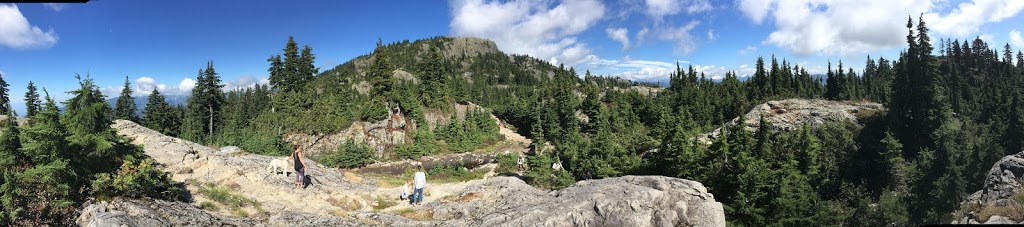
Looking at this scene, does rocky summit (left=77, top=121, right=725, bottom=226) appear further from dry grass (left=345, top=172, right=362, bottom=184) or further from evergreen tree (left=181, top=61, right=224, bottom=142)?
evergreen tree (left=181, top=61, right=224, bottom=142)

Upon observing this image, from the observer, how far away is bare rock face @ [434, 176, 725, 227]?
18.5m

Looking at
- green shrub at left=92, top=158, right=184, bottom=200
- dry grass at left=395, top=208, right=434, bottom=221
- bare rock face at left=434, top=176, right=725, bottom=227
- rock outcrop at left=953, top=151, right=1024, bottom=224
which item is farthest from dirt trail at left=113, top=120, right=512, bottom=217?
rock outcrop at left=953, top=151, right=1024, bottom=224

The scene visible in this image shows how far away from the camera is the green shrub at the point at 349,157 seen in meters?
56.7

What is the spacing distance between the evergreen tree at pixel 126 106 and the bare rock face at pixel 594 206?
8456 cm

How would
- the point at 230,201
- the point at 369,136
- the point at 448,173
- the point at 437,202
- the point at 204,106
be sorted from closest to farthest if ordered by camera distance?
the point at 230,201 < the point at 437,202 < the point at 448,173 < the point at 369,136 < the point at 204,106

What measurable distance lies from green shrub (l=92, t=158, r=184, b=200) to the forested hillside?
0.12 meters

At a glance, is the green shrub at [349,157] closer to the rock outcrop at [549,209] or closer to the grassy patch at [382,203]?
the grassy patch at [382,203]

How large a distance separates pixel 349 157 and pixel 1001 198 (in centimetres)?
5723

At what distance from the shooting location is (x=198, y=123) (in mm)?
72750

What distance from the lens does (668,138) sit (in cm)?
3722

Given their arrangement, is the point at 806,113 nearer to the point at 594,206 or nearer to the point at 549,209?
the point at 594,206

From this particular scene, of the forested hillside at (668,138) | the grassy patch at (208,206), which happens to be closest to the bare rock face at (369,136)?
the forested hillside at (668,138)

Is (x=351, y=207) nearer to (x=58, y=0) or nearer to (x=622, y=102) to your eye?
(x=58, y=0)

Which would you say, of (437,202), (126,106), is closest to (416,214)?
(437,202)
